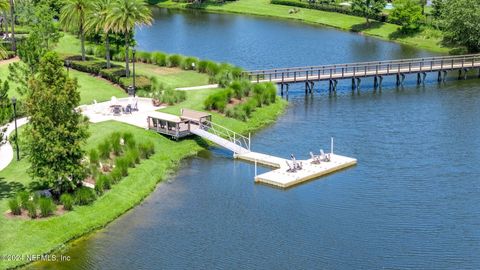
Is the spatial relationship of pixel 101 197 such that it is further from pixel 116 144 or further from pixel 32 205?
pixel 116 144

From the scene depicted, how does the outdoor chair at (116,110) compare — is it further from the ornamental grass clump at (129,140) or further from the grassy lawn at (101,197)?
the ornamental grass clump at (129,140)

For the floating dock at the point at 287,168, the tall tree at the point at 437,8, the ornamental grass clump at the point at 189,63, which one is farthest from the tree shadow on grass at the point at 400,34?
the floating dock at the point at 287,168

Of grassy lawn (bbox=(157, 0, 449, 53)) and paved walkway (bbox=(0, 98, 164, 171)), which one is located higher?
grassy lawn (bbox=(157, 0, 449, 53))

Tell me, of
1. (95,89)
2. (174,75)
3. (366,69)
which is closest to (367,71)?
(366,69)

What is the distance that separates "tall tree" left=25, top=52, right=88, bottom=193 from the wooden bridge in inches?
1492

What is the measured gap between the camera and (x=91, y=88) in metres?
80.8

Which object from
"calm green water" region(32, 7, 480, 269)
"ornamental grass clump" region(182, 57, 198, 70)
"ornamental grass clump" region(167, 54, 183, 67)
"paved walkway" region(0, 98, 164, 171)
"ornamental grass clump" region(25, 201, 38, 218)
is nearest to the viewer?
"calm green water" region(32, 7, 480, 269)

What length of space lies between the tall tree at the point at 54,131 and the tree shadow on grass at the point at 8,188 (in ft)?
5.67

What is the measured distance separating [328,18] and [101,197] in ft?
342

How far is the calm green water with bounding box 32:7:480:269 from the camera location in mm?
42812

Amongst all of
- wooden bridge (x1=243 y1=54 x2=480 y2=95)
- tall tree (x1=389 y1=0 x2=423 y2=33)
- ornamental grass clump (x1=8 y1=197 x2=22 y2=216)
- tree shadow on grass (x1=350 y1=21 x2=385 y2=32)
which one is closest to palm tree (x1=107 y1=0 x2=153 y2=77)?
wooden bridge (x1=243 y1=54 x2=480 y2=95)

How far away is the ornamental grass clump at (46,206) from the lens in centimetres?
4591

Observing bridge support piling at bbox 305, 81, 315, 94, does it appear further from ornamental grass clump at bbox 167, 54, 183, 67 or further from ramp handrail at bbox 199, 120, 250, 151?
ramp handrail at bbox 199, 120, 250, 151

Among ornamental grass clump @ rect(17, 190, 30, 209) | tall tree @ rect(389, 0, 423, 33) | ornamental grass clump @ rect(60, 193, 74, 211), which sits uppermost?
tall tree @ rect(389, 0, 423, 33)
